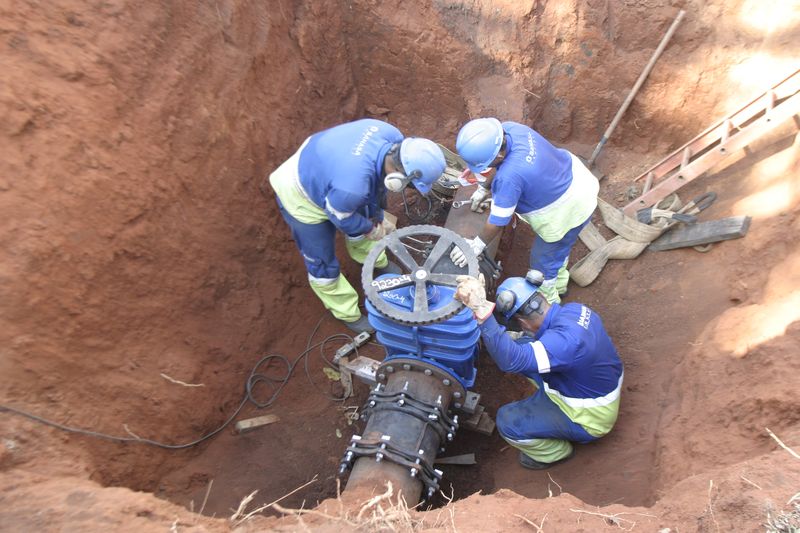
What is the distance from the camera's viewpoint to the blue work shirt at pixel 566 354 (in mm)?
3348

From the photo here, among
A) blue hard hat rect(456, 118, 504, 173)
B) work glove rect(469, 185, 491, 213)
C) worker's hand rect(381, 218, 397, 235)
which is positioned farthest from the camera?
worker's hand rect(381, 218, 397, 235)

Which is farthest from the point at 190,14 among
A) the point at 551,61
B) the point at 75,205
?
the point at 551,61

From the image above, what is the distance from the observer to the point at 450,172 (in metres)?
5.16

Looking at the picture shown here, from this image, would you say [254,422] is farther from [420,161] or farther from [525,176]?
[525,176]

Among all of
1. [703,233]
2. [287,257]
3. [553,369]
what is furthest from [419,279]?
[703,233]

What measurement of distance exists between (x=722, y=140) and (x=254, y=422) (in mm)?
5022

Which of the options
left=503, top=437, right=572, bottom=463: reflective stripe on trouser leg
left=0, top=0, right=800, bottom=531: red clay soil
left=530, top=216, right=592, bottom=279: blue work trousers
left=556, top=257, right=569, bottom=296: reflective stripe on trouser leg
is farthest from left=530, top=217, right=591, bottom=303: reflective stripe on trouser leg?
left=503, top=437, right=572, bottom=463: reflective stripe on trouser leg

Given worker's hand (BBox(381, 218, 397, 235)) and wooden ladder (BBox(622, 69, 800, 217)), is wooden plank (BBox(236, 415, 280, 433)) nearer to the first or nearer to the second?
worker's hand (BBox(381, 218, 397, 235))

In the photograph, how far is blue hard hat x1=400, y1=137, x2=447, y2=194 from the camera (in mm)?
3656

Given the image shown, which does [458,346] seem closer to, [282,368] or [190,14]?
[282,368]

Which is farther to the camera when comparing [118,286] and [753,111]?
[753,111]

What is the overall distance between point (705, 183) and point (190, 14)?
16.6ft

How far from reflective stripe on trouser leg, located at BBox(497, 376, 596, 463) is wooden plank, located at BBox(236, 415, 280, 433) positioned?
6.46ft

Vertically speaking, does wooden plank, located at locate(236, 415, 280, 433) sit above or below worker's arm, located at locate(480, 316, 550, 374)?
below
